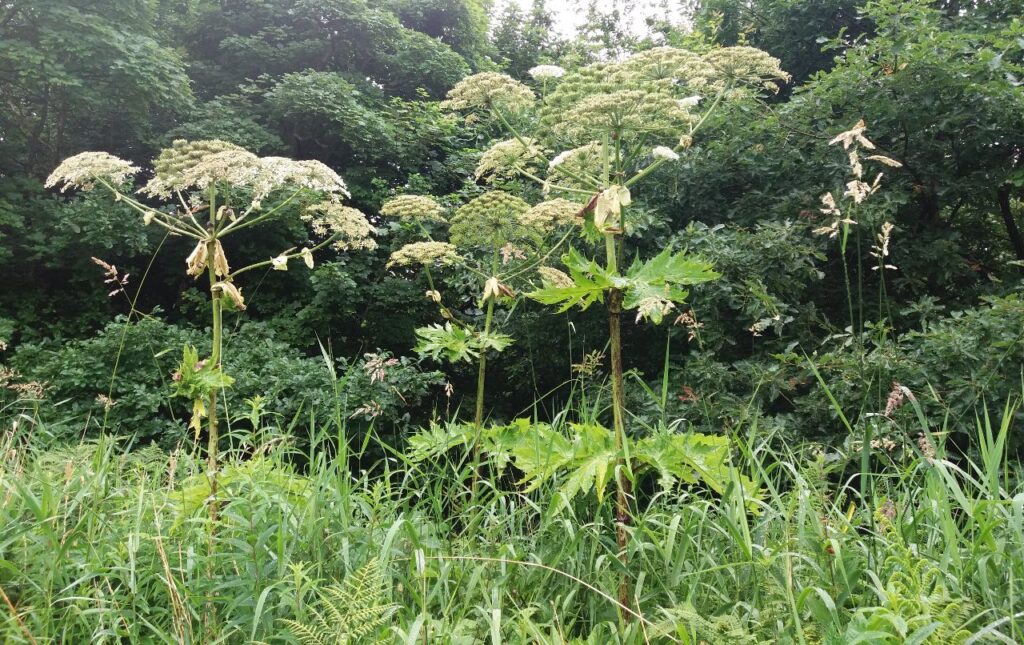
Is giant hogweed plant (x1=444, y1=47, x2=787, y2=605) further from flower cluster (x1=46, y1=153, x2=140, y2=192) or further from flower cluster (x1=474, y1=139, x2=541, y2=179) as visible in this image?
flower cluster (x1=46, y1=153, x2=140, y2=192)

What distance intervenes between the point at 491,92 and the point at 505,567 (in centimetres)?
Answer: 207

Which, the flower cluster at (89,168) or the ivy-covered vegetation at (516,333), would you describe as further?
the flower cluster at (89,168)

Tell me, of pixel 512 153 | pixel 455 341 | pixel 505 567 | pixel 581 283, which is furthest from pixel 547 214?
pixel 505 567

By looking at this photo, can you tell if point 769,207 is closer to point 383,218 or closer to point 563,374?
point 563,374

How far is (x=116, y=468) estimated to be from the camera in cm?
271

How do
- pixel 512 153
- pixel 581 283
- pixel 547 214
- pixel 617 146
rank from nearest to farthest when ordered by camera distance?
pixel 581 283 → pixel 617 146 → pixel 512 153 → pixel 547 214

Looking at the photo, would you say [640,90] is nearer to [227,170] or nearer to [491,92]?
[491,92]

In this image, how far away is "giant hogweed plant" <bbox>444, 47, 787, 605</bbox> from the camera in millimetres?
1928

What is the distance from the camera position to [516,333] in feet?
21.0

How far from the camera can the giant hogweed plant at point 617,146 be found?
1928 mm

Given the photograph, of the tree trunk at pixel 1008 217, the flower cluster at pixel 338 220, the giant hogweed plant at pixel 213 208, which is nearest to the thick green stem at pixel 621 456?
the giant hogweed plant at pixel 213 208

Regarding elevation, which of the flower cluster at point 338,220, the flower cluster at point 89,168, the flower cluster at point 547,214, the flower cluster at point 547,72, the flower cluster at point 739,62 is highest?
the flower cluster at point 739,62

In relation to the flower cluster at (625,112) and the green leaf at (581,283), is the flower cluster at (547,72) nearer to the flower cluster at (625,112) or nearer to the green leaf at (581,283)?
the flower cluster at (625,112)

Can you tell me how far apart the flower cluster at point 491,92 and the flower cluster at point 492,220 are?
43cm
